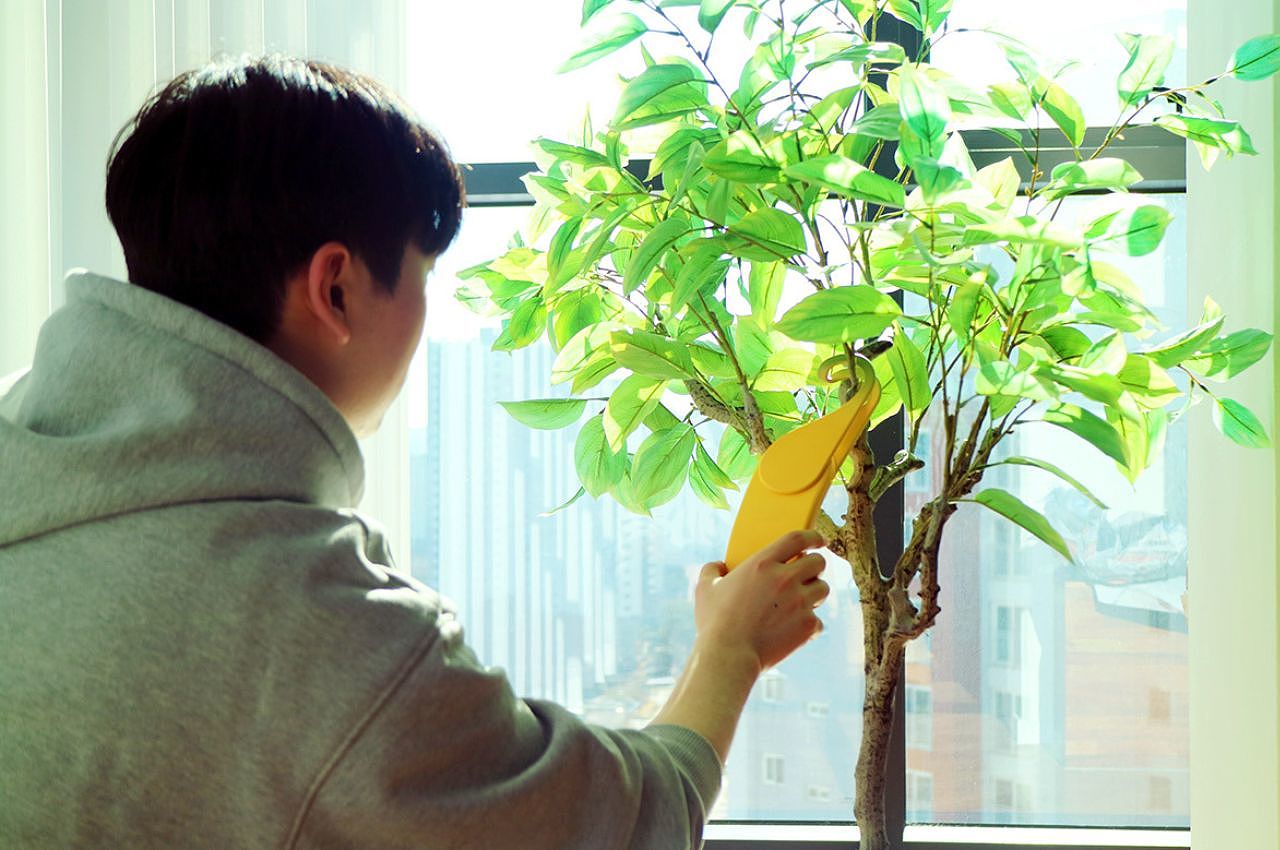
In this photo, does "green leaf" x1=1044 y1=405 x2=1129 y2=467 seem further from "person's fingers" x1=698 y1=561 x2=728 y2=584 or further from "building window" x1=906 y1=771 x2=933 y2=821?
"building window" x1=906 y1=771 x2=933 y2=821

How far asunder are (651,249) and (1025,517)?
0.36 m

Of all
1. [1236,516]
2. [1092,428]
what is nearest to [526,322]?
[1092,428]

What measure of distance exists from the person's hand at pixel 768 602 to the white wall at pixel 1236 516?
0.66 metres

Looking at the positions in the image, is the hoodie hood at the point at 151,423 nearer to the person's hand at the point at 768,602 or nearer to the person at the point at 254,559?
the person at the point at 254,559

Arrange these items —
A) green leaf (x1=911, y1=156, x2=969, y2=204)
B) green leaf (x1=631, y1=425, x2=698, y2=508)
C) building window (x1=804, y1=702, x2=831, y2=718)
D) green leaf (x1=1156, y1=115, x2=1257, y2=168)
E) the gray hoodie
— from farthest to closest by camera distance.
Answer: building window (x1=804, y1=702, x2=831, y2=718) < green leaf (x1=631, y1=425, x2=698, y2=508) < green leaf (x1=1156, y1=115, x2=1257, y2=168) < green leaf (x1=911, y1=156, x2=969, y2=204) < the gray hoodie

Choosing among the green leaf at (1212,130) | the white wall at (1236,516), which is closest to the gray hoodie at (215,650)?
the green leaf at (1212,130)

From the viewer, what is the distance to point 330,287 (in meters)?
0.73

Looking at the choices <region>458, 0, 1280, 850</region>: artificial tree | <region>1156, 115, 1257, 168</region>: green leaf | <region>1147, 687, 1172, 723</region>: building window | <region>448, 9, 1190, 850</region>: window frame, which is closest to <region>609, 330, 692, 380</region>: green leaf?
<region>458, 0, 1280, 850</region>: artificial tree

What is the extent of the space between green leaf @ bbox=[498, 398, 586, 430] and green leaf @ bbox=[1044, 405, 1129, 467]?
0.44 m

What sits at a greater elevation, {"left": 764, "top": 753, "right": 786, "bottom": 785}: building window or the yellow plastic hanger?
the yellow plastic hanger

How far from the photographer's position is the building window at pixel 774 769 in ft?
5.59

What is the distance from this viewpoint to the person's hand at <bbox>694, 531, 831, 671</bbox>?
0.83 m

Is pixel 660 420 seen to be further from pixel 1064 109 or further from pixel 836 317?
pixel 1064 109

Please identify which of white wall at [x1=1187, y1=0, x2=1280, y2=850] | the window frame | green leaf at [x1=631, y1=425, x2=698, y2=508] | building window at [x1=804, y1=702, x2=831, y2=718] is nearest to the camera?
green leaf at [x1=631, y1=425, x2=698, y2=508]
